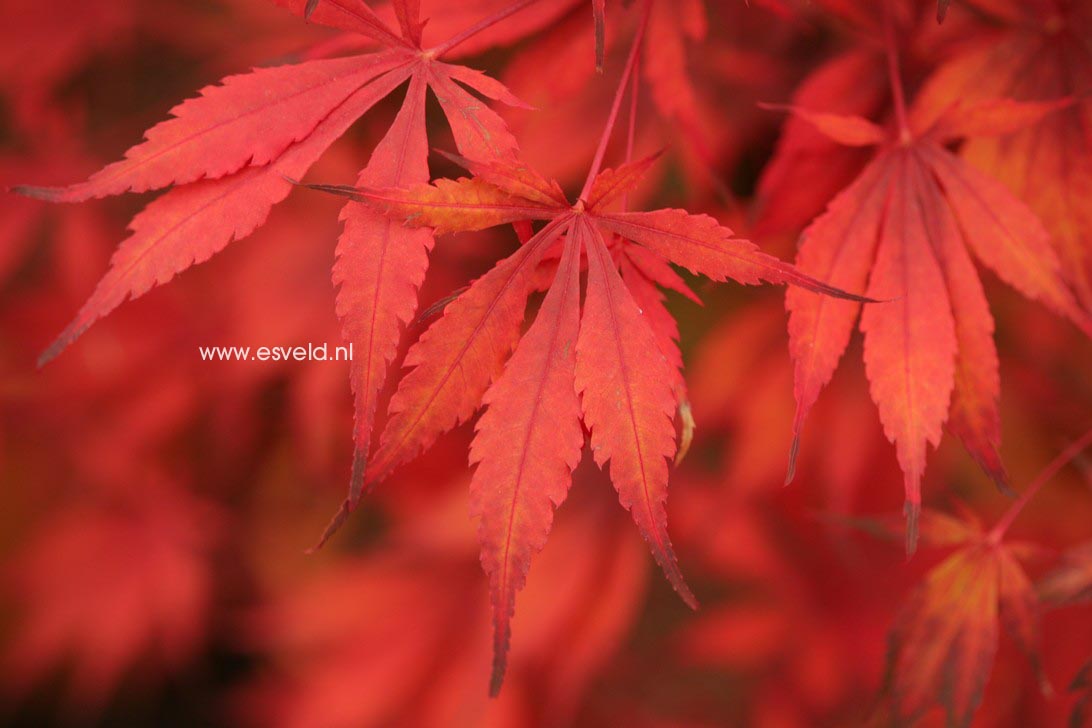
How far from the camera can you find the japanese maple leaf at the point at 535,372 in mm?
358

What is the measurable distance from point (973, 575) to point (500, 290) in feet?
1.30

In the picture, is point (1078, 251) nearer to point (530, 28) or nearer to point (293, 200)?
point (530, 28)

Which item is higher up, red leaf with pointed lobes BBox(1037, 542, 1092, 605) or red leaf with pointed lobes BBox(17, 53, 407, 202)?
red leaf with pointed lobes BBox(17, 53, 407, 202)

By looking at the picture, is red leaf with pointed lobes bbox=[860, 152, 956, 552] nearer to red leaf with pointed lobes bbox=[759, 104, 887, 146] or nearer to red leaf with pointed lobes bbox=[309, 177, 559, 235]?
red leaf with pointed lobes bbox=[759, 104, 887, 146]

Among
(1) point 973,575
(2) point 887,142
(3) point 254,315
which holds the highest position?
(3) point 254,315

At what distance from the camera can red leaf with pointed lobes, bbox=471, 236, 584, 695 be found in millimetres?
356

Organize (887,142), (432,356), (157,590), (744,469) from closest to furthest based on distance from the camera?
(432,356)
(887,142)
(744,469)
(157,590)

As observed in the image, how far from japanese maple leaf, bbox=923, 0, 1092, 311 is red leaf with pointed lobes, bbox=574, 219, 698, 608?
31 cm

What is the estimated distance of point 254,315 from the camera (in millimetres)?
886

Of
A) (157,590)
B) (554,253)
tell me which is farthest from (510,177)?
(157,590)

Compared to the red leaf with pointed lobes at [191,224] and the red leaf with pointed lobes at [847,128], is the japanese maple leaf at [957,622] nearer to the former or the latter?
the red leaf with pointed lobes at [847,128]

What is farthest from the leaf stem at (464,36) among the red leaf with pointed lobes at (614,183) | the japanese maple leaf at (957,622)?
the japanese maple leaf at (957,622)

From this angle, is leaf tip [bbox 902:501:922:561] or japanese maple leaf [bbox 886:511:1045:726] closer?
leaf tip [bbox 902:501:922:561]

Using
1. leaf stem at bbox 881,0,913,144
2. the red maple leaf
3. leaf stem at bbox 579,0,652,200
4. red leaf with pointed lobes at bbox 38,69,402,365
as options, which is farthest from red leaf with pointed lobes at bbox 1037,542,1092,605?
red leaf with pointed lobes at bbox 38,69,402,365
